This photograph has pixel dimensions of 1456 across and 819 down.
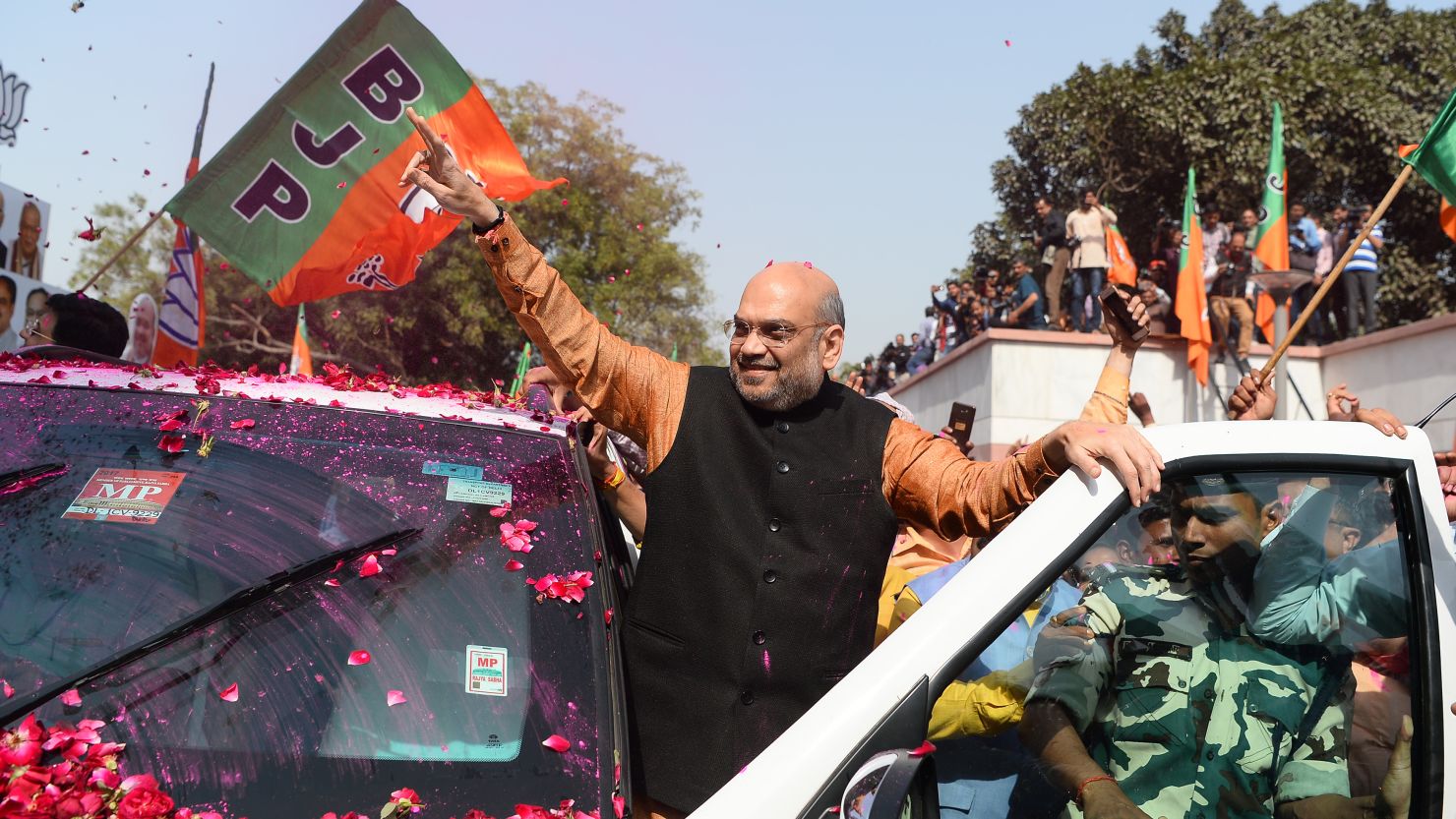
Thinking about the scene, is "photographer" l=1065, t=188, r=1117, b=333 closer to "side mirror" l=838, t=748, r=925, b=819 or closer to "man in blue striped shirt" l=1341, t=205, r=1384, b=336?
"man in blue striped shirt" l=1341, t=205, r=1384, b=336

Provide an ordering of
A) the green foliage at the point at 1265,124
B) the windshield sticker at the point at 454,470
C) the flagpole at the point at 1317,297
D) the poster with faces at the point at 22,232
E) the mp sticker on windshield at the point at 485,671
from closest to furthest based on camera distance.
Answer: the mp sticker on windshield at the point at 485,671 → the windshield sticker at the point at 454,470 → the flagpole at the point at 1317,297 → the poster with faces at the point at 22,232 → the green foliage at the point at 1265,124

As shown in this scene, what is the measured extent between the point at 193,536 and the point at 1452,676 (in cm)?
229

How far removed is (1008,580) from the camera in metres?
1.97

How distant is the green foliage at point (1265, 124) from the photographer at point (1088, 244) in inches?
487

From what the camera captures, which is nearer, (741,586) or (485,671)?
(485,671)

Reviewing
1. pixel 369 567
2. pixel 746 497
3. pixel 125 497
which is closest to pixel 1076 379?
pixel 746 497

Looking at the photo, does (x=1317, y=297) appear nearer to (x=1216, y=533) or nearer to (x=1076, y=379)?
(x=1216, y=533)

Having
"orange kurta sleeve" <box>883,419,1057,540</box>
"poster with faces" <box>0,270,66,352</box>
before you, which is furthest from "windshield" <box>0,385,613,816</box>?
"poster with faces" <box>0,270,66,352</box>

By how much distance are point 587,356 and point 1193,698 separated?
140cm

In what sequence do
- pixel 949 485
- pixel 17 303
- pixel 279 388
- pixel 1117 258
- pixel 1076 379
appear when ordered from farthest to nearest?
pixel 1076 379 < pixel 1117 258 < pixel 17 303 < pixel 279 388 < pixel 949 485

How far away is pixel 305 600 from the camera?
91.2 inches

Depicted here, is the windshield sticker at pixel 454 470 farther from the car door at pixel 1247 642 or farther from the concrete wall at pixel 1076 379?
the concrete wall at pixel 1076 379

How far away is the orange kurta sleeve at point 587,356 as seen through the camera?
8.86 feet

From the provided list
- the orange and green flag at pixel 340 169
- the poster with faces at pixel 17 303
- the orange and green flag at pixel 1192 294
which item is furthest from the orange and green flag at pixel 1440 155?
the orange and green flag at pixel 1192 294
